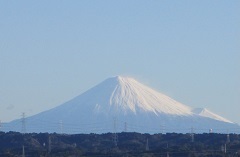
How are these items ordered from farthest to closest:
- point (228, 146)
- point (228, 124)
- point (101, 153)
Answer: point (228, 124)
point (228, 146)
point (101, 153)

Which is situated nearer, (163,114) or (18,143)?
(18,143)

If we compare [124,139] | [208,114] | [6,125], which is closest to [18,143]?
[124,139]

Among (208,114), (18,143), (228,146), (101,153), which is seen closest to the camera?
(101,153)

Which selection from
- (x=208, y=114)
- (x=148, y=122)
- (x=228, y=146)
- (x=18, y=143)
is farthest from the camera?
(x=208, y=114)

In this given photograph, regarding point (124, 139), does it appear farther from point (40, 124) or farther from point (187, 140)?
point (40, 124)

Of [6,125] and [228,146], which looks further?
[6,125]

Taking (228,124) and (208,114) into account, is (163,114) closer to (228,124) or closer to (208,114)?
(228,124)

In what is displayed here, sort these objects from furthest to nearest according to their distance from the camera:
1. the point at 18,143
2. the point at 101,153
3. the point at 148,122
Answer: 1. the point at 148,122
2. the point at 18,143
3. the point at 101,153

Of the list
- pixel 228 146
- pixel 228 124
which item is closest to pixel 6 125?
pixel 228 124
